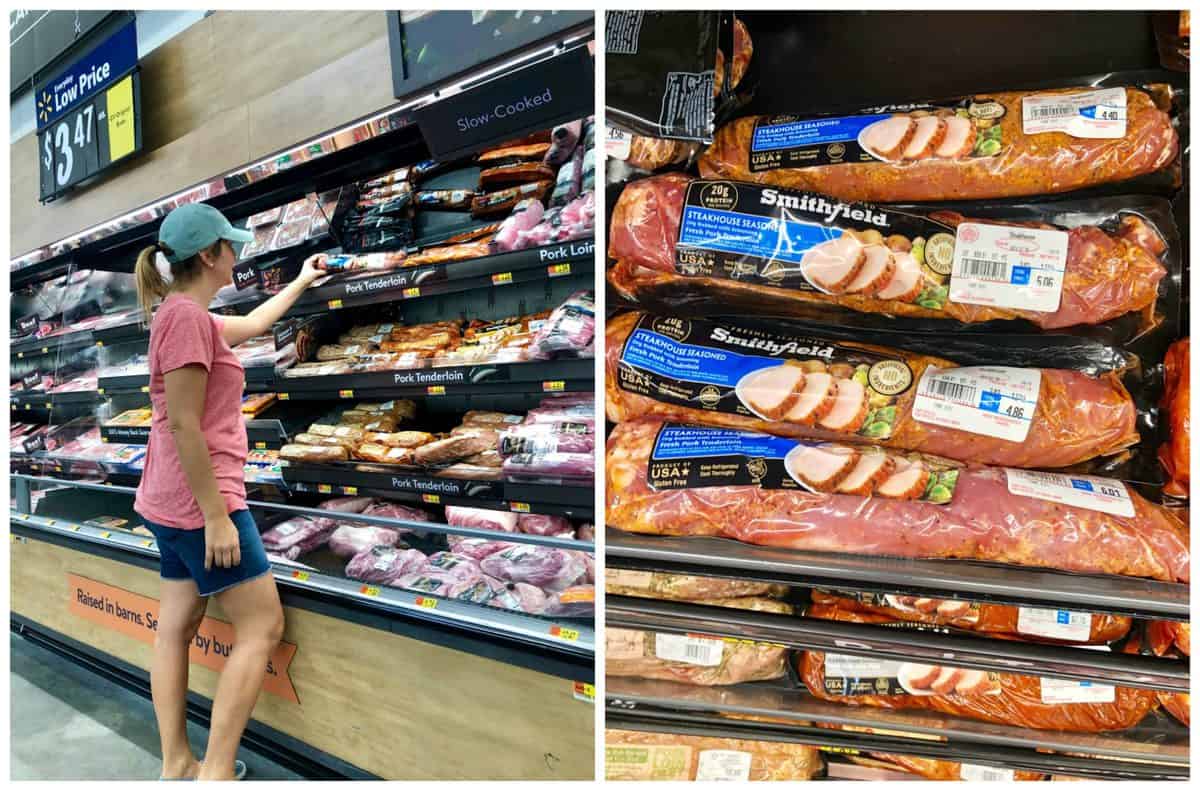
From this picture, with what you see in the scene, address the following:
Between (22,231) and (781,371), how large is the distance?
368 centimetres

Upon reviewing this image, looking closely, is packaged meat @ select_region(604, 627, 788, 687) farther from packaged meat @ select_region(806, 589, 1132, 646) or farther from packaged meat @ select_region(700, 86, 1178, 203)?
packaged meat @ select_region(700, 86, 1178, 203)

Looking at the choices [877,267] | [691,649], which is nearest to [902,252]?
[877,267]

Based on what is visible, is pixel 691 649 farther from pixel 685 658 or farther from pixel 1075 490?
pixel 1075 490

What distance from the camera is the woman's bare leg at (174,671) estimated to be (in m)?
1.97

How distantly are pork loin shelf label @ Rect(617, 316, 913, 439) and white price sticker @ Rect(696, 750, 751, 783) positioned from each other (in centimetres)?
70

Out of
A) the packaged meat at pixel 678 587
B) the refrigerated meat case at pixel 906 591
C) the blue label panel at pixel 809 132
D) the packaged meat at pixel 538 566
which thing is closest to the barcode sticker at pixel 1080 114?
the refrigerated meat case at pixel 906 591

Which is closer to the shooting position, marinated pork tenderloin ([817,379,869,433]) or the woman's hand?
marinated pork tenderloin ([817,379,869,433])

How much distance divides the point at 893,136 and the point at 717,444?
608 millimetres

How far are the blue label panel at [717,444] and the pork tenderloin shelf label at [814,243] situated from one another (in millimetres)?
271

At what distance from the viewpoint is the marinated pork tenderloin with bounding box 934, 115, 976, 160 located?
122 cm

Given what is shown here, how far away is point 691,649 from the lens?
4.58 feet

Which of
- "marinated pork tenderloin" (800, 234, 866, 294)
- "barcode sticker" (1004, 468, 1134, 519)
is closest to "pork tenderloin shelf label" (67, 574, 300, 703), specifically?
"marinated pork tenderloin" (800, 234, 866, 294)

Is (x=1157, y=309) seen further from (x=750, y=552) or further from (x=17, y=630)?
(x=17, y=630)

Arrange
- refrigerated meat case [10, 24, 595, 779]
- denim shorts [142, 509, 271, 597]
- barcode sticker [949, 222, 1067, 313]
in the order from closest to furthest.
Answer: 1. barcode sticker [949, 222, 1067, 313]
2. refrigerated meat case [10, 24, 595, 779]
3. denim shorts [142, 509, 271, 597]
